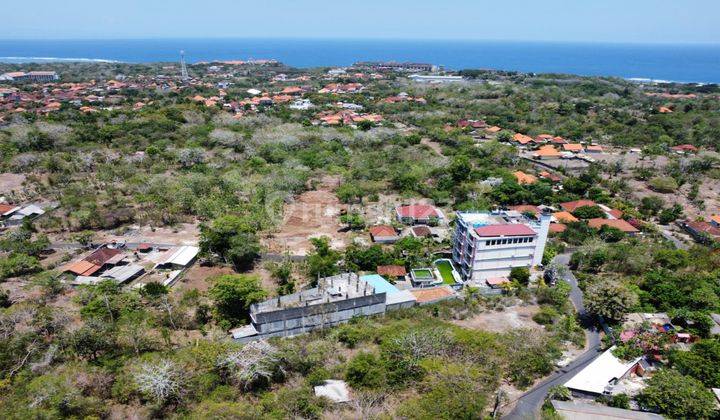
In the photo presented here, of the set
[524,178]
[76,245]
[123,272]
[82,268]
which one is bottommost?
[76,245]

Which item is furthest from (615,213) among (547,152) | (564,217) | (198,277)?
(198,277)

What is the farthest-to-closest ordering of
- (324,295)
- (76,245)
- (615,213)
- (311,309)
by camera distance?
(615,213) → (76,245) → (324,295) → (311,309)

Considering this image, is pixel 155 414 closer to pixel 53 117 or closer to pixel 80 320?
pixel 80 320

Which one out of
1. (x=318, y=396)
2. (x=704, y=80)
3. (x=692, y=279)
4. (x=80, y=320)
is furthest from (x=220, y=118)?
(x=704, y=80)

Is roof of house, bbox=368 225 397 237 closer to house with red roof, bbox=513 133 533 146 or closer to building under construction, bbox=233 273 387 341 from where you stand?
building under construction, bbox=233 273 387 341

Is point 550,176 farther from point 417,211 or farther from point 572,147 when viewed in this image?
point 417,211

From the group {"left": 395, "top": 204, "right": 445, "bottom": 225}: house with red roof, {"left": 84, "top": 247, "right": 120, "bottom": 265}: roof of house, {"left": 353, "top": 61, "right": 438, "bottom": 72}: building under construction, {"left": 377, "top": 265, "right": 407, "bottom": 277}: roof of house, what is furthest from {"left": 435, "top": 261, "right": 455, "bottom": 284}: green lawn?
{"left": 353, "top": 61, "right": 438, "bottom": 72}: building under construction

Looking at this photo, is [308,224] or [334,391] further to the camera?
[308,224]
